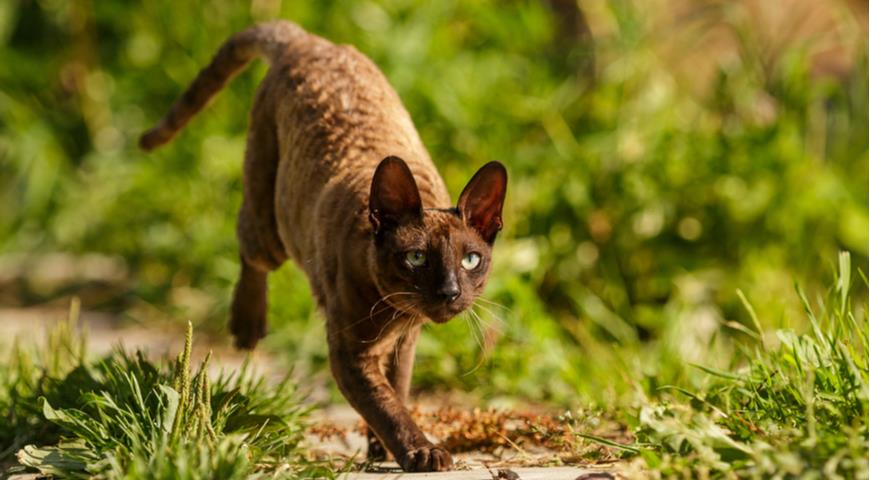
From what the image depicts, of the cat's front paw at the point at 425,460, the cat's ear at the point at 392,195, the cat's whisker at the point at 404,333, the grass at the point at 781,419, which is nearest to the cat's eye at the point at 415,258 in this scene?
the cat's ear at the point at 392,195

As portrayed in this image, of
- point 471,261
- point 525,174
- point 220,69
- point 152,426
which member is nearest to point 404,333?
point 471,261

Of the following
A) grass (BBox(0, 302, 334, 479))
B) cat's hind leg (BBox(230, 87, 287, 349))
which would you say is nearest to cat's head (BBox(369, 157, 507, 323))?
grass (BBox(0, 302, 334, 479))

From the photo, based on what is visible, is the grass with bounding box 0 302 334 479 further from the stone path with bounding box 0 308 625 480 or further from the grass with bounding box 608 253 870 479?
the grass with bounding box 608 253 870 479

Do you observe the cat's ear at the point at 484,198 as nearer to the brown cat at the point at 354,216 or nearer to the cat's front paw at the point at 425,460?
the brown cat at the point at 354,216

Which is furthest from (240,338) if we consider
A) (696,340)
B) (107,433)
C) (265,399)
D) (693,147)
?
(693,147)

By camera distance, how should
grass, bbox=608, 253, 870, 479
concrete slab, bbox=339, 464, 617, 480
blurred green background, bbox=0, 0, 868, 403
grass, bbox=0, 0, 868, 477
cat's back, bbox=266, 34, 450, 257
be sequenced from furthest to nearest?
blurred green background, bbox=0, 0, 868, 403 → grass, bbox=0, 0, 868, 477 → cat's back, bbox=266, 34, 450, 257 → concrete slab, bbox=339, 464, 617, 480 → grass, bbox=608, 253, 870, 479

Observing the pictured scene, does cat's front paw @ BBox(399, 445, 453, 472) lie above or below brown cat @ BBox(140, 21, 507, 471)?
below

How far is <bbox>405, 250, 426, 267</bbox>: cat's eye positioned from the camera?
3.13 m

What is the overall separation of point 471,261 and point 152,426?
0.95 m

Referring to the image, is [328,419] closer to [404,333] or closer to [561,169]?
[404,333]

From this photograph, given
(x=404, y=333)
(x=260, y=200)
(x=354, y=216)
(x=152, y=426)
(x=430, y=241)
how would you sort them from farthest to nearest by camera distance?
(x=260, y=200) → (x=404, y=333) → (x=354, y=216) → (x=430, y=241) → (x=152, y=426)

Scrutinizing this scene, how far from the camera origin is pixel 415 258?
123 inches

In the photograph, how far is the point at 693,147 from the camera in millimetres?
5984

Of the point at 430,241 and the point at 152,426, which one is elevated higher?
the point at 430,241
